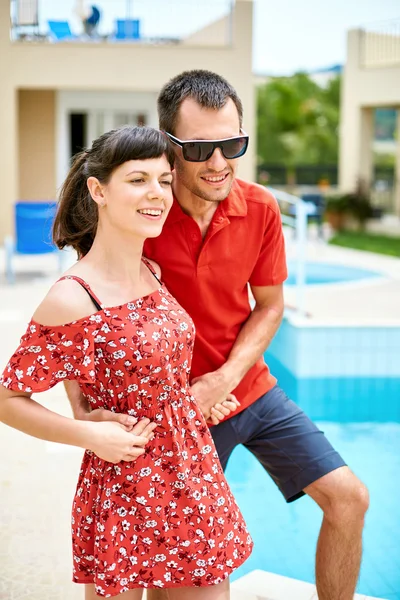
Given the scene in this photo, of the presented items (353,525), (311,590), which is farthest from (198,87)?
(311,590)

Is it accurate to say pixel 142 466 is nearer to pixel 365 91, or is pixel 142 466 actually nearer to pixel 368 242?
pixel 368 242

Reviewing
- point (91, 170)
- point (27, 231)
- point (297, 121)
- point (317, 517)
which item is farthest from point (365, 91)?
point (91, 170)

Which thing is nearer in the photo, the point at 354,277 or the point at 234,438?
the point at 234,438

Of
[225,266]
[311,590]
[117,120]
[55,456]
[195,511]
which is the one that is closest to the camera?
[195,511]

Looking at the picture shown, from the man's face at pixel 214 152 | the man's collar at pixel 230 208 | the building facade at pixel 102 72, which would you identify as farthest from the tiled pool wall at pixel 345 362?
the building facade at pixel 102 72

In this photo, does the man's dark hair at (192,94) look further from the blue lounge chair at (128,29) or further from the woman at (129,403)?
the blue lounge chair at (128,29)

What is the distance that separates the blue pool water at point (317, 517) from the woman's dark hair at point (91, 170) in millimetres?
2130

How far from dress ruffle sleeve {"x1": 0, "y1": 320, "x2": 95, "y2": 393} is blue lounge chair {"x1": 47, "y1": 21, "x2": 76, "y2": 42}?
15372mm

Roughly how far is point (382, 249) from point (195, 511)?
48.2 feet

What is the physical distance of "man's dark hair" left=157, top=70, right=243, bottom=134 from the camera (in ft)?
7.80

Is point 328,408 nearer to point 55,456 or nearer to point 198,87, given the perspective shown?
point 55,456

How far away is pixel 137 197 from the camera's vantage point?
207 centimetres

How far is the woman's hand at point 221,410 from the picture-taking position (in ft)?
7.96

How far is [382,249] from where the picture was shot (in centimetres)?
1627
